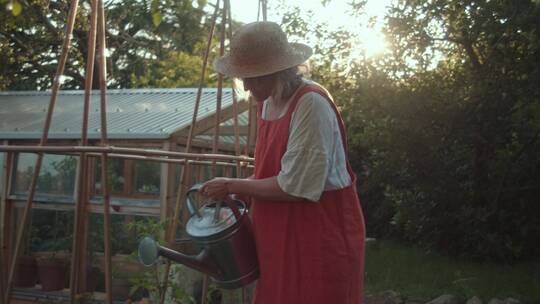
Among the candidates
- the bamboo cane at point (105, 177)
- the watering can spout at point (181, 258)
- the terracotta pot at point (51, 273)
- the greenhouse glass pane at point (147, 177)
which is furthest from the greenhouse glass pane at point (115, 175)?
the watering can spout at point (181, 258)

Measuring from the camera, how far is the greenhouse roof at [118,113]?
6508 millimetres

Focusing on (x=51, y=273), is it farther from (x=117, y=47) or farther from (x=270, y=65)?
(x=117, y=47)

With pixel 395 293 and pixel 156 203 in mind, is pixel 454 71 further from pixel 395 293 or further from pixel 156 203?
pixel 156 203

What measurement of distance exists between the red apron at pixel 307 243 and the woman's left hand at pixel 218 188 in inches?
4.1

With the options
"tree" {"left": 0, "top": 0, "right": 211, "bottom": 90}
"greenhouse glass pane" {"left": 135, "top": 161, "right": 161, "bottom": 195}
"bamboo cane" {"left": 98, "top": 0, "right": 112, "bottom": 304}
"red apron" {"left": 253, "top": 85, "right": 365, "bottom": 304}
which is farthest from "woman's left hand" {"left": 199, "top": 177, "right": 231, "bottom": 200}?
"tree" {"left": 0, "top": 0, "right": 211, "bottom": 90}

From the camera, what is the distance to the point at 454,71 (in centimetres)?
691

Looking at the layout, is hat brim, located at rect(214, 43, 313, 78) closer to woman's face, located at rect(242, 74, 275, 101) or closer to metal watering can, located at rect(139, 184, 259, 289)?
woman's face, located at rect(242, 74, 275, 101)

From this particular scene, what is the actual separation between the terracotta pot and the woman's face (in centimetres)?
459

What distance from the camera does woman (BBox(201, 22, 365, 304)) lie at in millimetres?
2078

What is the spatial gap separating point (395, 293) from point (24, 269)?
10.7ft

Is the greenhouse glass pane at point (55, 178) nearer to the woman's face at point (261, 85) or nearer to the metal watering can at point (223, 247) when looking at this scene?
the metal watering can at point (223, 247)

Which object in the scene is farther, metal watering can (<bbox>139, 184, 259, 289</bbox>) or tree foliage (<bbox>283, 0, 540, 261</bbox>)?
tree foliage (<bbox>283, 0, 540, 261</bbox>)

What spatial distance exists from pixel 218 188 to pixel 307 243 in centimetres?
32

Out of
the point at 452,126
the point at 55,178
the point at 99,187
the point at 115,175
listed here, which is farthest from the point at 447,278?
the point at 55,178
